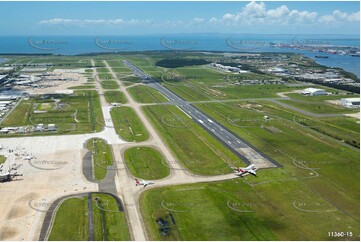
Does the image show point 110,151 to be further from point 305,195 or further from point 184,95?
point 184,95

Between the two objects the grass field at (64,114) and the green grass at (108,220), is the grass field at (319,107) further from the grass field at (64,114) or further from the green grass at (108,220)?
the green grass at (108,220)

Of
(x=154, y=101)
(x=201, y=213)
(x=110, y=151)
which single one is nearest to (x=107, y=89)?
(x=154, y=101)

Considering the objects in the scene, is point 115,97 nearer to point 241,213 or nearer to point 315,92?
point 315,92

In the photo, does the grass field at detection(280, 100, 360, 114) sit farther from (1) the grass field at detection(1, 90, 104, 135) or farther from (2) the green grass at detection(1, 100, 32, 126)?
(2) the green grass at detection(1, 100, 32, 126)

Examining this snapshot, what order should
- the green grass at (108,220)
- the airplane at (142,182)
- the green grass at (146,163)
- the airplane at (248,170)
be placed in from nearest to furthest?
the green grass at (108,220) → the airplane at (142,182) → the airplane at (248,170) → the green grass at (146,163)

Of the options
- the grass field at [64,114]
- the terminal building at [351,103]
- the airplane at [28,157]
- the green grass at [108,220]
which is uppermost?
the terminal building at [351,103]

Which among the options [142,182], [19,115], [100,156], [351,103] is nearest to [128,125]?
[100,156]

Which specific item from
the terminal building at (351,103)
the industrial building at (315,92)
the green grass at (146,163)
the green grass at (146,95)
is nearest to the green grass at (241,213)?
the green grass at (146,163)
